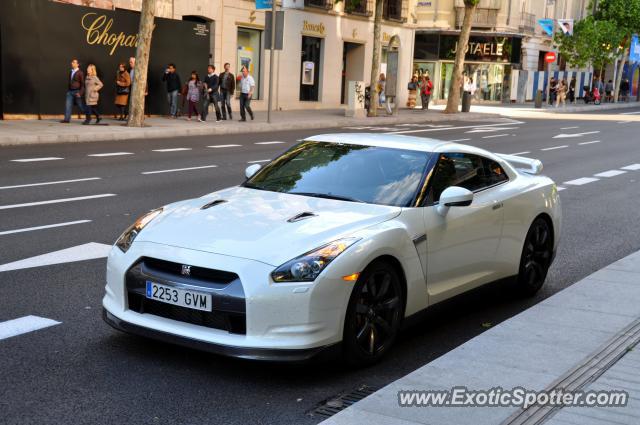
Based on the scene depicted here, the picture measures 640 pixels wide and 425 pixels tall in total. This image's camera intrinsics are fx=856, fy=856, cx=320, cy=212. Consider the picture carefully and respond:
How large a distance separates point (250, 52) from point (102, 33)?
10747mm

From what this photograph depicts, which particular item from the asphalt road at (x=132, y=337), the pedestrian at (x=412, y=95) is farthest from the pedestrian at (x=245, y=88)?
the pedestrian at (x=412, y=95)

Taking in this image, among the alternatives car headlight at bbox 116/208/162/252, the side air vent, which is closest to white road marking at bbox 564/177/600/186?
the side air vent

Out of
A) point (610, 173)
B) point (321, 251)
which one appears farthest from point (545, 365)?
point (610, 173)

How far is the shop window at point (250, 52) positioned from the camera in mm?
36062

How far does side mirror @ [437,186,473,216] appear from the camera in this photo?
6.02 m

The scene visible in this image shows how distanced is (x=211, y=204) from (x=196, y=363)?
118 centimetres

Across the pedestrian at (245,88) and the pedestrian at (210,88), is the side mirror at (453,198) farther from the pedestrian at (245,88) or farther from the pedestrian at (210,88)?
the pedestrian at (245,88)

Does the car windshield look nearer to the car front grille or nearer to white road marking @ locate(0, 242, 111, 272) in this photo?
the car front grille

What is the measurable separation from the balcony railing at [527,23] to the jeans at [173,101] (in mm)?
38414

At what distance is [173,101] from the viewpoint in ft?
93.8

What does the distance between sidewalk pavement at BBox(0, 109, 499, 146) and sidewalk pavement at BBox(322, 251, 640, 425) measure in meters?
15.8

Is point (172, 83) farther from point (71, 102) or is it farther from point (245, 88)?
point (71, 102)

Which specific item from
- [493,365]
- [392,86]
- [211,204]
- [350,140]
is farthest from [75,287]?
[392,86]

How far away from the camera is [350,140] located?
22.6 feet
